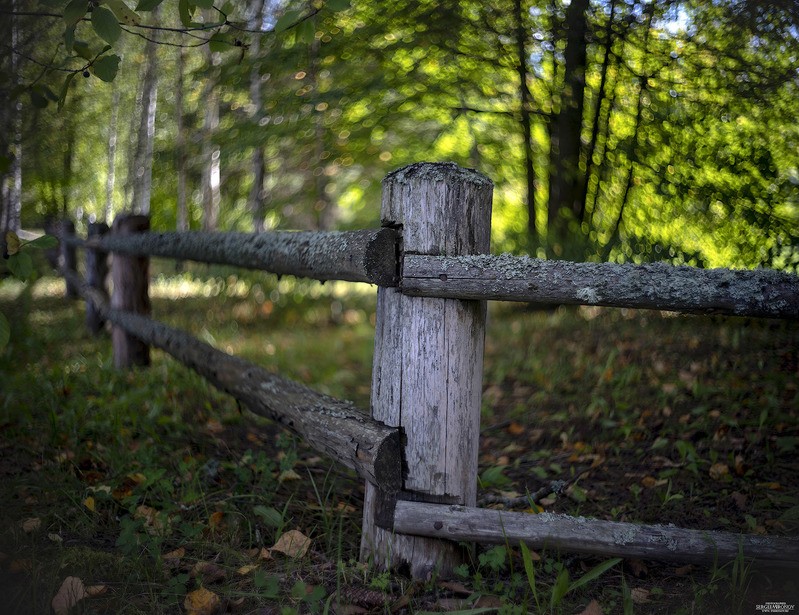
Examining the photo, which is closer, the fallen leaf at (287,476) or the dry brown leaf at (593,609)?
the dry brown leaf at (593,609)

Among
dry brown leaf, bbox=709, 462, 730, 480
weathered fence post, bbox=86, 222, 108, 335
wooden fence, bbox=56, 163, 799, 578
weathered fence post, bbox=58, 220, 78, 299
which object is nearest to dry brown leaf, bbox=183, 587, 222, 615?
wooden fence, bbox=56, 163, 799, 578

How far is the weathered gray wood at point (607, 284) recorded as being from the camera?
1701 mm

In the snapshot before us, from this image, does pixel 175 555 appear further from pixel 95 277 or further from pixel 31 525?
pixel 95 277

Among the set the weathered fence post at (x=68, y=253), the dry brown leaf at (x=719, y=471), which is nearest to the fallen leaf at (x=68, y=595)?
the dry brown leaf at (x=719, y=471)

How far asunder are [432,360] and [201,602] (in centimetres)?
103

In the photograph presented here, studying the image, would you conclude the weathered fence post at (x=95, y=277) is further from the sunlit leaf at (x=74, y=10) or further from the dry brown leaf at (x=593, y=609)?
the dry brown leaf at (x=593, y=609)

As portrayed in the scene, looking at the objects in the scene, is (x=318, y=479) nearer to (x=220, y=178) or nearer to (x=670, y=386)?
(x=670, y=386)

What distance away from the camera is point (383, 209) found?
2.04 metres

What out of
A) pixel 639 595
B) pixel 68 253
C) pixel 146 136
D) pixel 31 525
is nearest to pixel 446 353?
pixel 639 595

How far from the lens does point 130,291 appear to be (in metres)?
4.54

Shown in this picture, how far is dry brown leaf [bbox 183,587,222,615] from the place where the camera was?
1784 mm

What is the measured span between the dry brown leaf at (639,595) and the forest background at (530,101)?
55.7 inches

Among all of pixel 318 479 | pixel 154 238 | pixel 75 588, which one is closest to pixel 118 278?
pixel 154 238

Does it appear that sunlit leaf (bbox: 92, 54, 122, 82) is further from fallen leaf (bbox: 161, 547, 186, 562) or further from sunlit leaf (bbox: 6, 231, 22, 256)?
fallen leaf (bbox: 161, 547, 186, 562)
